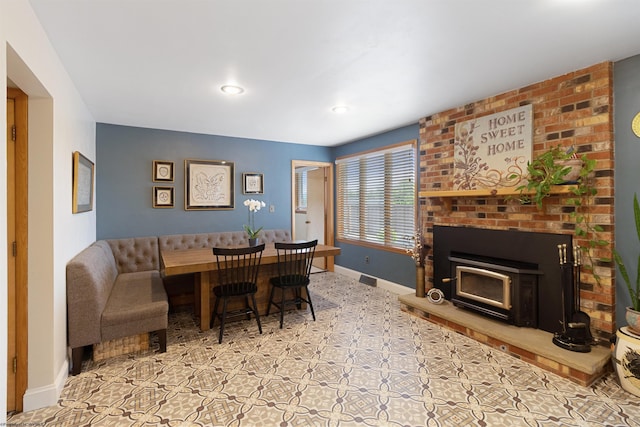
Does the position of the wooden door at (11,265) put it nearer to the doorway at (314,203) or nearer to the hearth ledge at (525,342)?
the hearth ledge at (525,342)

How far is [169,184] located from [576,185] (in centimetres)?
456

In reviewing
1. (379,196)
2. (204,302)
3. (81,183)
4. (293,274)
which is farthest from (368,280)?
(81,183)

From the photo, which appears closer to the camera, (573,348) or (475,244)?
(573,348)

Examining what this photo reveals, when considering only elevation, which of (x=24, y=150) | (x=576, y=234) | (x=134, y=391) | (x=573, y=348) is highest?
(x=24, y=150)

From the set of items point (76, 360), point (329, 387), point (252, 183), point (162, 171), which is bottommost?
point (329, 387)

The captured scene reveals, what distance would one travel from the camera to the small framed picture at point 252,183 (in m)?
4.92

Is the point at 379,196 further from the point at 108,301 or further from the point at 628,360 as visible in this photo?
the point at 108,301

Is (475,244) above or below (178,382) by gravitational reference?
above

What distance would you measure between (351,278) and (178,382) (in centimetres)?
337

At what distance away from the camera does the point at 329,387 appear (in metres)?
2.16

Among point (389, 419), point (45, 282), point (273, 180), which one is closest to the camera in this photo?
point (389, 419)

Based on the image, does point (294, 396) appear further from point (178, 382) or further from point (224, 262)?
point (224, 262)

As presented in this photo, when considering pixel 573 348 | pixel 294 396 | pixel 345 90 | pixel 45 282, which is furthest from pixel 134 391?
pixel 573 348

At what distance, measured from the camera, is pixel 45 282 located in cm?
196
